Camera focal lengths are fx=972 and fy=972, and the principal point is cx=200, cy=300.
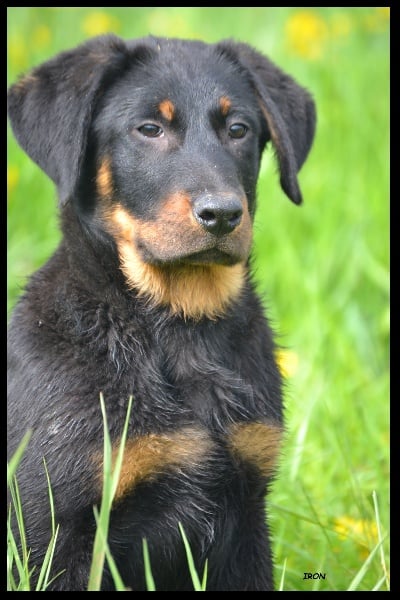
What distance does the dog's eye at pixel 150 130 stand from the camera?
3.59 meters

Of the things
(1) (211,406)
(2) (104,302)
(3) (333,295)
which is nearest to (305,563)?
(1) (211,406)

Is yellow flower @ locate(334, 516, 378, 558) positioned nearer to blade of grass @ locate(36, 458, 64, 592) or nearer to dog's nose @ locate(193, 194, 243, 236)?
blade of grass @ locate(36, 458, 64, 592)

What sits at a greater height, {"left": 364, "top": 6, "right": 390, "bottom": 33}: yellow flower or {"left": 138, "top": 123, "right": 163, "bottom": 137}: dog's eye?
{"left": 364, "top": 6, "right": 390, "bottom": 33}: yellow flower

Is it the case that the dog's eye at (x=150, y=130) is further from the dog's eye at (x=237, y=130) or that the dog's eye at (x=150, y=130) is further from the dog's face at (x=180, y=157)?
the dog's eye at (x=237, y=130)

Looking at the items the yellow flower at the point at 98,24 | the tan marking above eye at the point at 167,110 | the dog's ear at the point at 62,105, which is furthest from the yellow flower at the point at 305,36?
the tan marking above eye at the point at 167,110

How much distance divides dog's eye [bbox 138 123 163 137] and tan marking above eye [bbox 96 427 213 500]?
1.09 meters

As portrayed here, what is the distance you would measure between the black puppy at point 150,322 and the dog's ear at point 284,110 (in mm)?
16

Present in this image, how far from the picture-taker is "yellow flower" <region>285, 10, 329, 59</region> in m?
7.74

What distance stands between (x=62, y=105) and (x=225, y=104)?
61 cm

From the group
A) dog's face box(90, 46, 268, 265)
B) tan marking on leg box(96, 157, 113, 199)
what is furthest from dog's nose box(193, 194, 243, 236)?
tan marking on leg box(96, 157, 113, 199)

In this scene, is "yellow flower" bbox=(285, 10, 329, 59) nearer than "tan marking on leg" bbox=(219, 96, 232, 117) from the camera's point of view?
No
